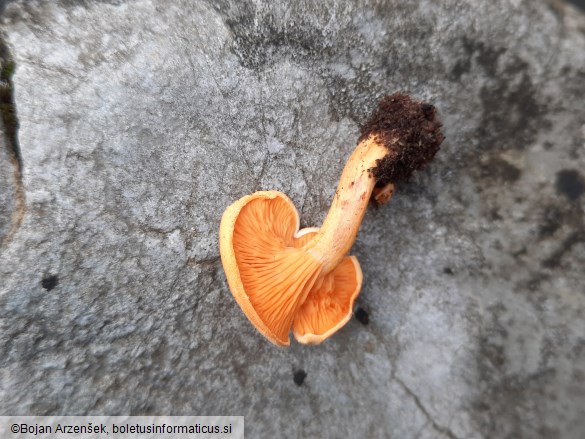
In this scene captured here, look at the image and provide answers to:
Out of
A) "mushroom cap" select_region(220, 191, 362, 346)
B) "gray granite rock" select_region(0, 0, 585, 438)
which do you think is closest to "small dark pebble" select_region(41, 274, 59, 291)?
"gray granite rock" select_region(0, 0, 585, 438)

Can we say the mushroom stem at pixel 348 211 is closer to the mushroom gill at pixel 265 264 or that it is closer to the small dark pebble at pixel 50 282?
the mushroom gill at pixel 265 264

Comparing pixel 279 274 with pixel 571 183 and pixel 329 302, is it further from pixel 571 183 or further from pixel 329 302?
pixel 571 183

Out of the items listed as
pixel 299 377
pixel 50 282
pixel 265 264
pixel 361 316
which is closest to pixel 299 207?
pixel 265 264

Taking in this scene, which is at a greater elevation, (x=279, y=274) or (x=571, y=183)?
(x=571, y=183)

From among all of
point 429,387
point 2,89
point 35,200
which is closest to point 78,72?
point 2,89

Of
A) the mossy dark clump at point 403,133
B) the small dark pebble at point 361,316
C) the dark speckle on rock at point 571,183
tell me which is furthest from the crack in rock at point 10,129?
the dark speckle on rock at point 571,183

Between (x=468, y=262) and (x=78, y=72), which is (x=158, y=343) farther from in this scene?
(x=468, y=262)

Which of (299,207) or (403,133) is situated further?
(299,207)

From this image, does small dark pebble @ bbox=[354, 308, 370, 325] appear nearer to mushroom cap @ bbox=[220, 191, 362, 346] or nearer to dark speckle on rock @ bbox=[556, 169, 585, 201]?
mushroom cap @ bbox=[220, 191, 362, 346]
